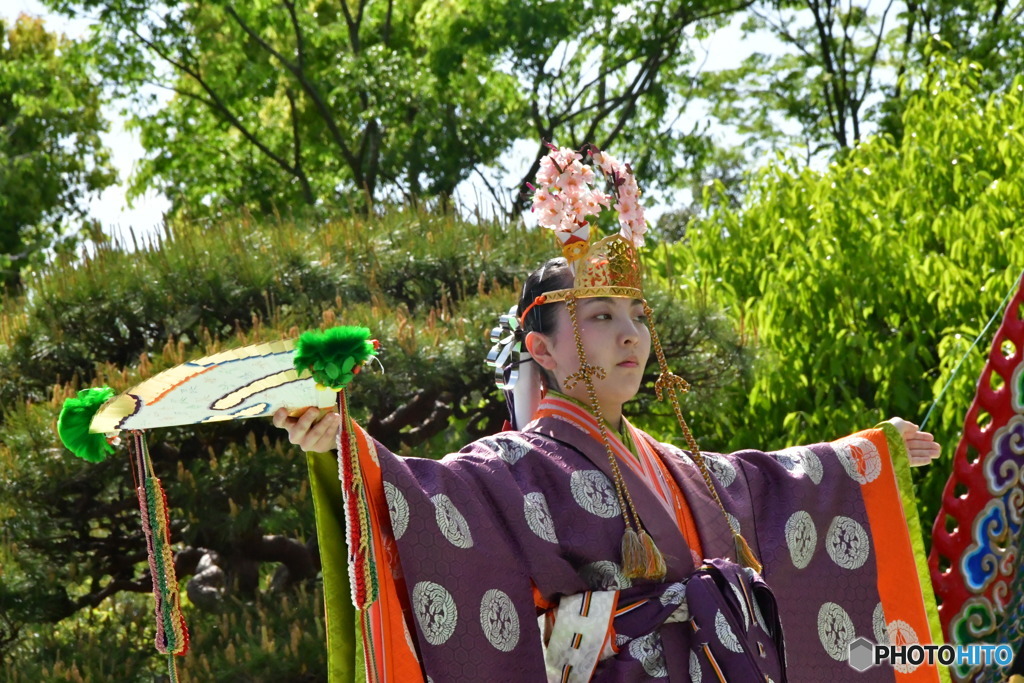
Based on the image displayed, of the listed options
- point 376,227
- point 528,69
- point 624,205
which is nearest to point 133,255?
point 376,227

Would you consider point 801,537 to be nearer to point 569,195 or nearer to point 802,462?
point 802,462

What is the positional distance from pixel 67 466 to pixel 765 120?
47.5 feet

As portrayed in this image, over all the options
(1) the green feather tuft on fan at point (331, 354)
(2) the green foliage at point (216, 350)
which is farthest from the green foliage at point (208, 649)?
(1) the green feather tuft on fan at point (331, 354)

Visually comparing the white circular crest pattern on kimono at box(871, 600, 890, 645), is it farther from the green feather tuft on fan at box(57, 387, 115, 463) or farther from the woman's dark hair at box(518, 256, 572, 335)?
the green feather tuft on fan at box(57, 387, 115, 463)

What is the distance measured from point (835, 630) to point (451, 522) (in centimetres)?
100

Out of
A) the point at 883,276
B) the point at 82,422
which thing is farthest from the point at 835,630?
the point at 883,276

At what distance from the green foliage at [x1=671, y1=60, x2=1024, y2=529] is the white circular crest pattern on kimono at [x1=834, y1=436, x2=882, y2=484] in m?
1.83

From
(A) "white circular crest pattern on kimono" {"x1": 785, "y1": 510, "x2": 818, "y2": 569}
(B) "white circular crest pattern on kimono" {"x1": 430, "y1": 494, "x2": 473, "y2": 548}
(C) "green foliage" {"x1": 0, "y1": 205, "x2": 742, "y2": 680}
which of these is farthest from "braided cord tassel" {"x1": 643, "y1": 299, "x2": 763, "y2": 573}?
(C) "green foliage" {"x1": 0, "y1": 205, "x2": 742, "y2": 680}

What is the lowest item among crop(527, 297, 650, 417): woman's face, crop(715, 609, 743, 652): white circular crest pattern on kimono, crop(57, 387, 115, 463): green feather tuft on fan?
crop(715, 609, 743, 652): white circular crest pattern on kimono

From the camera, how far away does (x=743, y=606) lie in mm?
2436

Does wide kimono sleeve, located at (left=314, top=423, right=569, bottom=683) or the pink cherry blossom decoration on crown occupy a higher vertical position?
the pink cherry blossom decoration on crown

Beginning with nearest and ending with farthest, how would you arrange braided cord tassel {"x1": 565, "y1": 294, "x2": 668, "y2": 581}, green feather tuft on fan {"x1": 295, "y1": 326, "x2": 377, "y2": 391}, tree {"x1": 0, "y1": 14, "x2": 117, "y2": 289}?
green feather tuft on fan {"x1": 295, "y1": 326, "x2": 377, "y2": 391} → braided cord tassel {"x1": 565, "y1": 294, "x2": 668, "y2": 581} → tree {"x1": 0, "y1": 14, "x2": 117, "y2": 289}

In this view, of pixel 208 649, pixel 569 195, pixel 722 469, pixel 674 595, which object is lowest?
pixel 208 649

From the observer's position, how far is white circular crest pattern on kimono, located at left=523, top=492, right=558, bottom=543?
2418 mm
